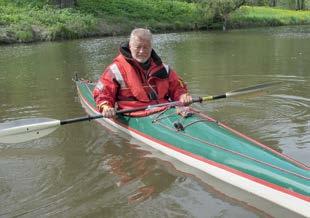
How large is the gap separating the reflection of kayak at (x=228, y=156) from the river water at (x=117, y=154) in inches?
8.5

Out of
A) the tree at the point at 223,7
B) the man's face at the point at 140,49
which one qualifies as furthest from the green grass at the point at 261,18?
the man's face at the point at 140,49

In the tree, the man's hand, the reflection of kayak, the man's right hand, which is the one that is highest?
the tree

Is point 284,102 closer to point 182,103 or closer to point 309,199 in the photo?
point 182,103

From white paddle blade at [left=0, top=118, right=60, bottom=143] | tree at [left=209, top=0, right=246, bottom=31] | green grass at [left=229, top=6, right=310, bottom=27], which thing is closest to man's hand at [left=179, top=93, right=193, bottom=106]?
white paddle blade at [left=0, top=118, right=60, bottom=143]

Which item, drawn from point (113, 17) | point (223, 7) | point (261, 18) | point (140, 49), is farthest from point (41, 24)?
point (140, 49)

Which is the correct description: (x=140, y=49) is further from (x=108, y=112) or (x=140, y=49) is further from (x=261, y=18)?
(x=261, y=18)

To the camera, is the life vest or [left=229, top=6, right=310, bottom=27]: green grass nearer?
the life vest

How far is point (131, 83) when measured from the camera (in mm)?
7477

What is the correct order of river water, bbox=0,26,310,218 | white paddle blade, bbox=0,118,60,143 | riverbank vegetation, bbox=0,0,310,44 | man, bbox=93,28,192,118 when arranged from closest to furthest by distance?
1. river water, bbox=0,26,310,218
2. white paddle blade, bbox=0,118,60,143
3. man, bbox=93,28,192,118
4. riverbank vegetation, bbox=0,0,310,44

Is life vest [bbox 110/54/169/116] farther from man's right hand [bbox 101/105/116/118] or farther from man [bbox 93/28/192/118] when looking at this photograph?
man's right hand [bbox 101/105/116/118]

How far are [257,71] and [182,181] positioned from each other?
9866 mm

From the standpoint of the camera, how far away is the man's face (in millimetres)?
7219

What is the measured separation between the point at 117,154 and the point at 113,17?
30.9 meters

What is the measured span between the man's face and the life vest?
13 cm
